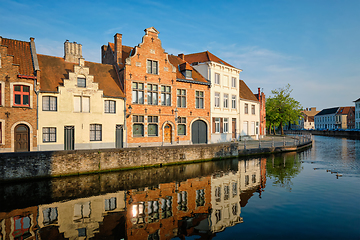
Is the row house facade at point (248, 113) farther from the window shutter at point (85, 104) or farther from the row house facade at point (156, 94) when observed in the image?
the window shutter at point (85, 104)

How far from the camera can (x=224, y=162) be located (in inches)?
891

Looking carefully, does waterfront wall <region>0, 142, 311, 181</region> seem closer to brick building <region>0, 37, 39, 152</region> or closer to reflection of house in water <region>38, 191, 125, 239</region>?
brick building <region>0, 37, 39, 152</region>

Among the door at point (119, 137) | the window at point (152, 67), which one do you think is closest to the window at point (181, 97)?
the window at point (152, 67)

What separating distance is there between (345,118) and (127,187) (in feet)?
359

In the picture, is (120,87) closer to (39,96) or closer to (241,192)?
(39,96)

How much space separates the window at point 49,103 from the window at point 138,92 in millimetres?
7098

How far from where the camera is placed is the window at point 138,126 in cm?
2396

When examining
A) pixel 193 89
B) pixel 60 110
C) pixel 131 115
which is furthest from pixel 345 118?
pixel 60 110

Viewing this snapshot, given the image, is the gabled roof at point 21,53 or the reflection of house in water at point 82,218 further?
the gabled roof at point 21,53

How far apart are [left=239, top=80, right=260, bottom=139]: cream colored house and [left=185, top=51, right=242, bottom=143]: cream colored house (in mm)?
2029

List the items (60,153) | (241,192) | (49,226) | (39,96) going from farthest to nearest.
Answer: (39,96)
(60,153)
(241,192)
(49,226)

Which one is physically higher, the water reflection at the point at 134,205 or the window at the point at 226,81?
the window at the point at 226,81

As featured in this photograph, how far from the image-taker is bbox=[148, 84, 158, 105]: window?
25.0 m

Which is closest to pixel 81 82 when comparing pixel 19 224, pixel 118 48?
pixel 118 48
